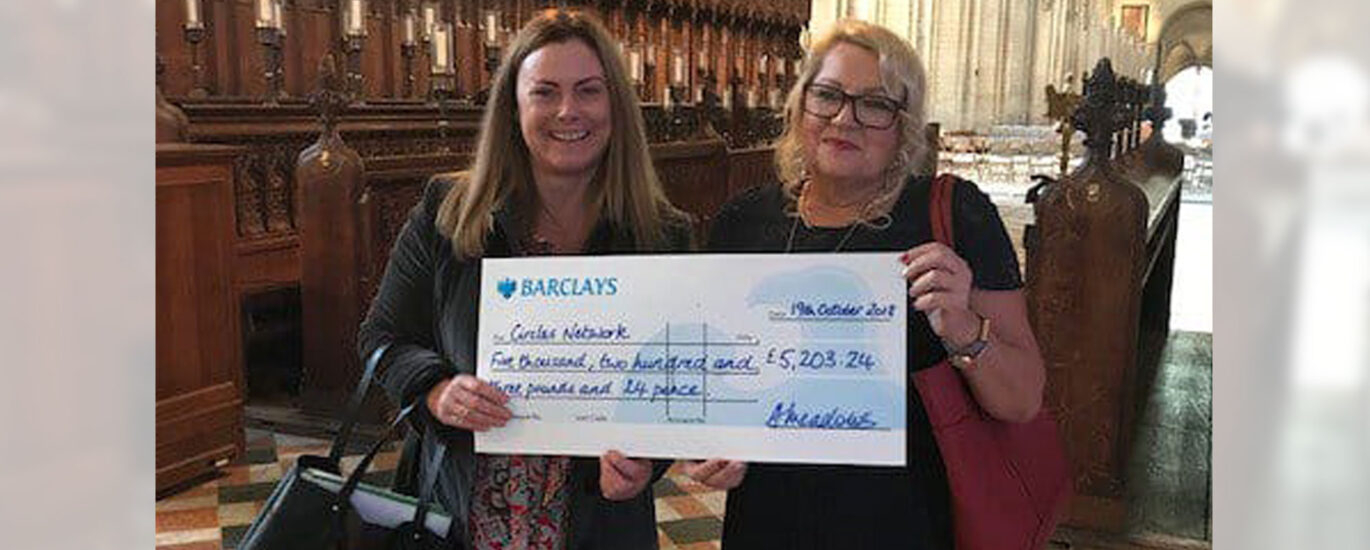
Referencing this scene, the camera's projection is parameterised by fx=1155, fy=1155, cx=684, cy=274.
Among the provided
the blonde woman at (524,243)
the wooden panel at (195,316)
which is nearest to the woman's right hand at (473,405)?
the blonde woman at (524,243)

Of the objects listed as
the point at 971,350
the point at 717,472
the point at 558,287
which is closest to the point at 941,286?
Answer: the point at 971,350

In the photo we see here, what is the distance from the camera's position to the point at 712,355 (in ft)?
3.85

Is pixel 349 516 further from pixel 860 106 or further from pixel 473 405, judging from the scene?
pixel 860 106

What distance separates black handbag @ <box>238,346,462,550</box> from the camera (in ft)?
4.36

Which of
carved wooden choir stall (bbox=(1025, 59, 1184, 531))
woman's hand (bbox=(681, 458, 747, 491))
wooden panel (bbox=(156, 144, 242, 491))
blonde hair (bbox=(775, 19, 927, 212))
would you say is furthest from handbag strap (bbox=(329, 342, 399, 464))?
wooden panel (bbox=(156, 144, 242, 491))

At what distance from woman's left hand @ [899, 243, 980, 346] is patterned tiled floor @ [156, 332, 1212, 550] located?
2.04 m

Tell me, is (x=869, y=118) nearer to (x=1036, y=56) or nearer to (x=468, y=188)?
(x=468, y=188)

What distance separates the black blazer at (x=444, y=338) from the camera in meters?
1.32

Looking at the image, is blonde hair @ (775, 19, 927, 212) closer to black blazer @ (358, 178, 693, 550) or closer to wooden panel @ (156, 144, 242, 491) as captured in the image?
black blazer @ (358, 178, 693, 550)

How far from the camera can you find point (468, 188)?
4.41 ft

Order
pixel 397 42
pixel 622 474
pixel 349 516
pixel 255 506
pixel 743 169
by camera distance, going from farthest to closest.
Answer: pixel 397 42 → pixel 255 506 → pixel 743 169 → pixel 349 516 → pixel 622 474

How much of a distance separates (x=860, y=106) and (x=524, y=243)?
0.42 m

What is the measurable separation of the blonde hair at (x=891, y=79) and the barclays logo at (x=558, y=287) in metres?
0.26
